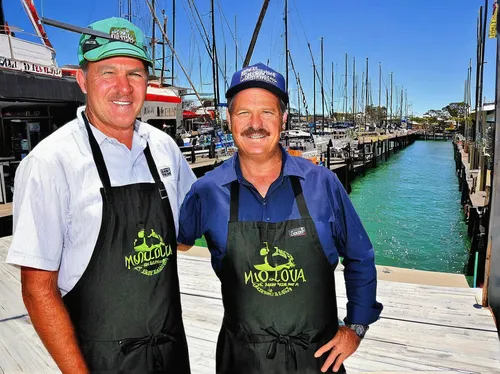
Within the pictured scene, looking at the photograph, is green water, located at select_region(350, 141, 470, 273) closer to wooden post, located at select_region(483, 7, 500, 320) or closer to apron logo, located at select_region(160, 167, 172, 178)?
wooden post, located at select_region(483, 7, 500, 320)

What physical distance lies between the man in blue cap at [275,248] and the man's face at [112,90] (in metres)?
0.48

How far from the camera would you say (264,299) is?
173 cm

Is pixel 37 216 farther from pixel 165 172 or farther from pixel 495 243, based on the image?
pixel 495 243

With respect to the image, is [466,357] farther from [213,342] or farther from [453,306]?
[213,342]

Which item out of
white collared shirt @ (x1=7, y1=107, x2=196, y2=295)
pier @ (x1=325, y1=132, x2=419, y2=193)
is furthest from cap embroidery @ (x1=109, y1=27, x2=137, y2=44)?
pier @ (x1=325, y1=132, x2=419, y2=193)

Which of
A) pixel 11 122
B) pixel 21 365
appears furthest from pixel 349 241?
pixel 11 122

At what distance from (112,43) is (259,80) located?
2.31 ft

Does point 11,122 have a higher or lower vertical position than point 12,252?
higher

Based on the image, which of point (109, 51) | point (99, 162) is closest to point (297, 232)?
point (99, 162)

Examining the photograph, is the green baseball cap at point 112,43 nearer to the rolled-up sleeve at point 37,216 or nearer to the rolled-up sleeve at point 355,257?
the rolled-up sleeve at point 37,216

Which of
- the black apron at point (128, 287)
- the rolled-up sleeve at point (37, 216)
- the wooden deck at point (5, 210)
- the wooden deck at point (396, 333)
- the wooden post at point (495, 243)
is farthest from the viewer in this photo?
the wooden deck at point (5, 210)

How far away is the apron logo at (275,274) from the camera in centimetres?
170

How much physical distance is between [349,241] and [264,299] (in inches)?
19.8

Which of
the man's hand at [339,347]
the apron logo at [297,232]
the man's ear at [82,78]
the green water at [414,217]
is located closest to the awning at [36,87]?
the man's ear at [82,78]
